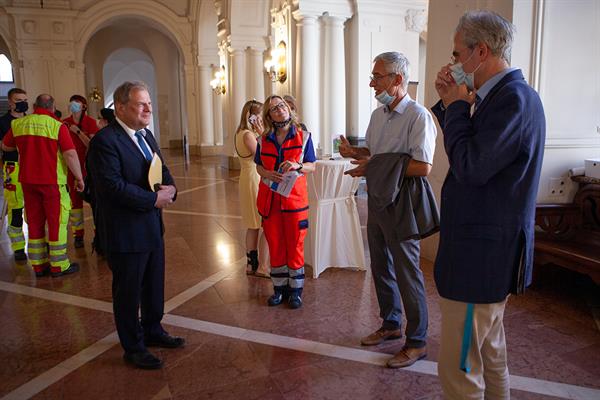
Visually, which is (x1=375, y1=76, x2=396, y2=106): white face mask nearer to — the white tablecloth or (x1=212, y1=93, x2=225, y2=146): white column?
the white tablecloth

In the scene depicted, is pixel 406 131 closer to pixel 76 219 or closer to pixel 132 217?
pixel 132 217

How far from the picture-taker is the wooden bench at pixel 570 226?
3.78 metres

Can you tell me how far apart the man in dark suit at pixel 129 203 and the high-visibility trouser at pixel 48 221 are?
2198mm

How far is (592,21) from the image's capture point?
4031 millimetres

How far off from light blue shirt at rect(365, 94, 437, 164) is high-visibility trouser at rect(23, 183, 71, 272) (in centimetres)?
342

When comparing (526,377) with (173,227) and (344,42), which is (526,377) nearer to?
(173,227)

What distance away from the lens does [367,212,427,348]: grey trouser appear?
2758mm

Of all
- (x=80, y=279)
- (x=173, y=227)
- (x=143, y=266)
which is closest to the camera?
(x=143, y=266)

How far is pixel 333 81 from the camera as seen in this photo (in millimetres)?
9141

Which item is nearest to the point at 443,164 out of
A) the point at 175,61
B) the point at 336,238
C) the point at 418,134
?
the point at 336,238

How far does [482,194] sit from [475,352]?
0.63m

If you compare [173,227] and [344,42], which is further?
[344,42]

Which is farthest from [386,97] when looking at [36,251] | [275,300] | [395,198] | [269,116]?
[36,251]

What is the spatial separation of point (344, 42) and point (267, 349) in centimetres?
757
